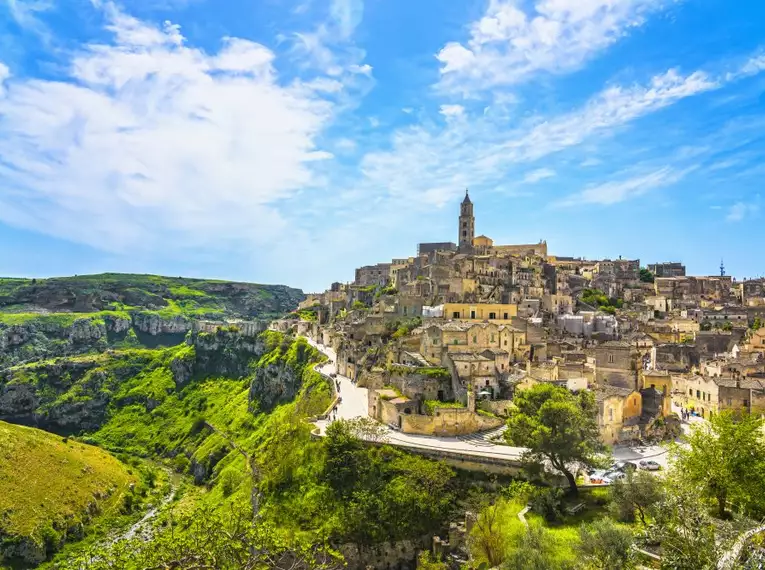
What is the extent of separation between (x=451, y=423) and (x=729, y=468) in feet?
72.3

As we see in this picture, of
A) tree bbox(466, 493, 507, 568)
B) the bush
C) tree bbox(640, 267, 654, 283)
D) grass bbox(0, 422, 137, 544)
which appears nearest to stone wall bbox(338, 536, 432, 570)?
tree bbox(466, 493, 507, 568)

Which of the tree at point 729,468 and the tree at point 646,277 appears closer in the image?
the tree at point 729,468

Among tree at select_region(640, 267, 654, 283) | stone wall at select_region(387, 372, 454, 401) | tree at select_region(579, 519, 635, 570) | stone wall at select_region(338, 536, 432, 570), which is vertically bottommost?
stone wall at select_region(338, 536, 432, 570)

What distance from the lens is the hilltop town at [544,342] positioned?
4556cm

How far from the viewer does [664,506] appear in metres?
19.9

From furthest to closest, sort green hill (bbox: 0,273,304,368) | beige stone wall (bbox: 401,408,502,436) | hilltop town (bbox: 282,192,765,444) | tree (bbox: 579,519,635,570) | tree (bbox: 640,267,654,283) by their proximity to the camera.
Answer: green hill (bbox: 0,273,304,368)
tree (bbox: 640,267,654,283)
hilltop town (bbox: 282,192,765,444)
beige stone wall (bbox: 401,408,502,436)
tree (bbox: 579,519,635,570)

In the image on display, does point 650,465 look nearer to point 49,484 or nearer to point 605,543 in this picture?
point 605,543

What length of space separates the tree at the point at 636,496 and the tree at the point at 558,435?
4335mm

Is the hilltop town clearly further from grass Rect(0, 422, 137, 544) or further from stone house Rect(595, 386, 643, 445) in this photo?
grass Rect(0, 422, 137, 544)

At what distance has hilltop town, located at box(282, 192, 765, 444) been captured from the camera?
45562mm

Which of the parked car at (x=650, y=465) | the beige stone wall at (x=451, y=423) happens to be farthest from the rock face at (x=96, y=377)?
the parked car at (x=650, y=465)

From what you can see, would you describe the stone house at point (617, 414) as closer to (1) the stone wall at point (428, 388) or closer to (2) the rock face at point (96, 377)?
(1) the stone wall at point (428, 388)

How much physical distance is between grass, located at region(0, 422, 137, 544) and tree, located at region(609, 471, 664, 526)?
54.5 metres

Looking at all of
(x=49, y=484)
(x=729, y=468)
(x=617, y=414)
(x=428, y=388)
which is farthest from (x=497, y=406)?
(x=49, y=484)
